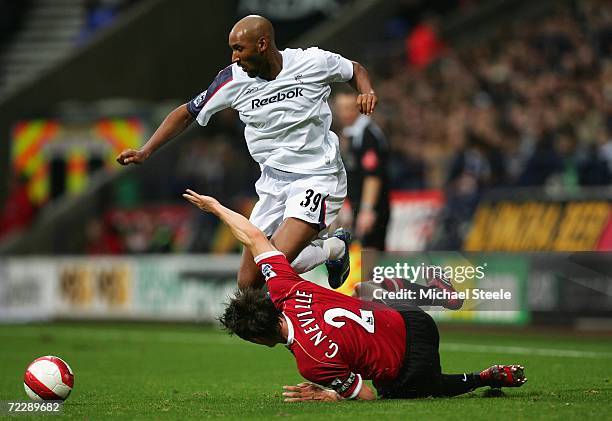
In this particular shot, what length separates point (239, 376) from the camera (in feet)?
33.4

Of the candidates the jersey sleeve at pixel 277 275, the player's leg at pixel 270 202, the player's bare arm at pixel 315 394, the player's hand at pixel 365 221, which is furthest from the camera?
the player's hand at pixel 365 221

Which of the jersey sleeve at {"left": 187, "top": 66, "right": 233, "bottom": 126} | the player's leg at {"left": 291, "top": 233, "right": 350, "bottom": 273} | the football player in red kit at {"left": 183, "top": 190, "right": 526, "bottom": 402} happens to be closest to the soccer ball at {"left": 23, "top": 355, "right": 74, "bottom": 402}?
the football player in red kit at {"left": 183, "top": 190, "right": 526, "bottom": 402}

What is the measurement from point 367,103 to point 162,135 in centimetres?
150

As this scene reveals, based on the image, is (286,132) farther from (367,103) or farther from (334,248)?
(334,248)

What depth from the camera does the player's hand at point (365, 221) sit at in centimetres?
1130

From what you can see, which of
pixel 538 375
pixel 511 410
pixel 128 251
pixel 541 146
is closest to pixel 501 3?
pixel 541 146

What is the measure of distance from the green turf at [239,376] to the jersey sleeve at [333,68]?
2246mm

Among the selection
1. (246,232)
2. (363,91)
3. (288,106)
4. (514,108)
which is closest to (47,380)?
(246,232)

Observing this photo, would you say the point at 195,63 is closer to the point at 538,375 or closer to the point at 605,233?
the point at 605,233

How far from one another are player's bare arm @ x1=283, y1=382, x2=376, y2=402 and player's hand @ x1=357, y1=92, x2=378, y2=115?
1805 mm

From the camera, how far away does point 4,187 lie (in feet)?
85.3

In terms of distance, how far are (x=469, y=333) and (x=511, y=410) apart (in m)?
8.84

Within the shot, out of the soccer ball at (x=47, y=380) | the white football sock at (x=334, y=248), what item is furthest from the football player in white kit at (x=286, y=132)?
the soccer ball at (x=47, y=380)

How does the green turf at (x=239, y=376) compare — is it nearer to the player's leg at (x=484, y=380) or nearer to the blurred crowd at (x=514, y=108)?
the player's leg at (x=484, y=380)
